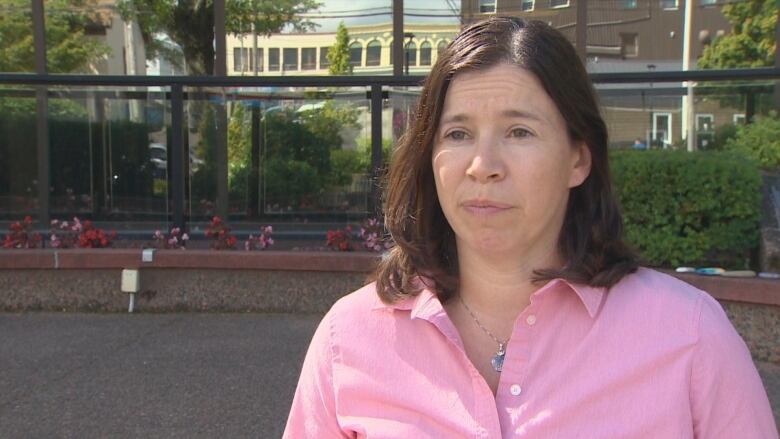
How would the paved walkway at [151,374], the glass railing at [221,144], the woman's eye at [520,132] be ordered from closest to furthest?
the woman's eye at [520,132] → the paved walkway at [151,374] → the glass railing at [221,144]

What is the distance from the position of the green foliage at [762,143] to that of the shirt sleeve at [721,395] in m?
5.43

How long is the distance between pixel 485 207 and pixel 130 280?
17.3ft

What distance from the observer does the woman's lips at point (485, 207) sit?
1593 millimetres

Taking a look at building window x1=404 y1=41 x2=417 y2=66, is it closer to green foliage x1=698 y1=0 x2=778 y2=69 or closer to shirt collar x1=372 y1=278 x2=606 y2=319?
green foliage x1=698 y1=0 x2=778 y2=69

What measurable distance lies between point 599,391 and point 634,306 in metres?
0.20

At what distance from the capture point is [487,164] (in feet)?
5.16

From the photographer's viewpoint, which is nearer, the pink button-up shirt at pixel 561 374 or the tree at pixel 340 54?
the pink button-up shirt at pixel 561 374

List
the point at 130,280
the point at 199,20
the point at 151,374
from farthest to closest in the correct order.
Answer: the point at 199,20
the point at 130,280
the point at 151,374

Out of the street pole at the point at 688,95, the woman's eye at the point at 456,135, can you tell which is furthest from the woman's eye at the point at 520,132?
the street pole at the point at 688,95

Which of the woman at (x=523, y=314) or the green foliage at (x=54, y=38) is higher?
the green foliage at (x=54, y=38)

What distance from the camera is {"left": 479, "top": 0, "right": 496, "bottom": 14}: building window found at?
7.66 m

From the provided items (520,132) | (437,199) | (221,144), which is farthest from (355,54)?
(520,132)

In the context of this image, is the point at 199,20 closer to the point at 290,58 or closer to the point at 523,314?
the point at 290,58

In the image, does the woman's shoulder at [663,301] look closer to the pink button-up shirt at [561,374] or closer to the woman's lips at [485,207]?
the pink button-up shirt at [561,374]
